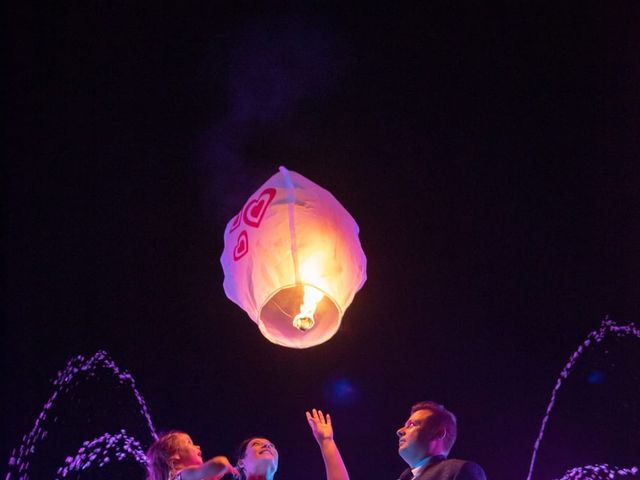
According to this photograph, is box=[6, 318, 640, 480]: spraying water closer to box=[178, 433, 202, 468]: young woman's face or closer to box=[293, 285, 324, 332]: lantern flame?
box=[178, 433, 202, 468]: young woman's face

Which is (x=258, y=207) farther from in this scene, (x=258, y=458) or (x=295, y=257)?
(x=258, y=458)

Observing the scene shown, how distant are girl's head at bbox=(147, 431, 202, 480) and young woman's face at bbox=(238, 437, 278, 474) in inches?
14.0

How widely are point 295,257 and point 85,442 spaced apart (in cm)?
458

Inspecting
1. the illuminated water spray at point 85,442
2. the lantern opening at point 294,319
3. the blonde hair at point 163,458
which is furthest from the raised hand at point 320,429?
the illuminated water spray at point 85,442

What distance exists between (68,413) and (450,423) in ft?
14.0

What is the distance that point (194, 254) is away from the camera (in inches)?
290

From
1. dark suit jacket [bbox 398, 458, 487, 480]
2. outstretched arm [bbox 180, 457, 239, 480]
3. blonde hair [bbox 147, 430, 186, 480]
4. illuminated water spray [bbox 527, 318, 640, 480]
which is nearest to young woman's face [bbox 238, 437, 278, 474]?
blonde hair [bbox 147, 430, 186, 480]

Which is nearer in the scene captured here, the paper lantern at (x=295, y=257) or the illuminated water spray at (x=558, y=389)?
the paper lantern at (x=295, y=257)

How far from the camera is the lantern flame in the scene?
322 centimetres

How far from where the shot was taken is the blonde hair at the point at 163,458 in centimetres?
462

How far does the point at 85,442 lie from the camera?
662 centimetres

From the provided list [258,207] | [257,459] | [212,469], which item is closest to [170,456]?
[257,459]

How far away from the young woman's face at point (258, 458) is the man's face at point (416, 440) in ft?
3.33

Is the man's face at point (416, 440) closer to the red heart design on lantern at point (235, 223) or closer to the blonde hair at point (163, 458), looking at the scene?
the blonde hair at point (163, 458)
